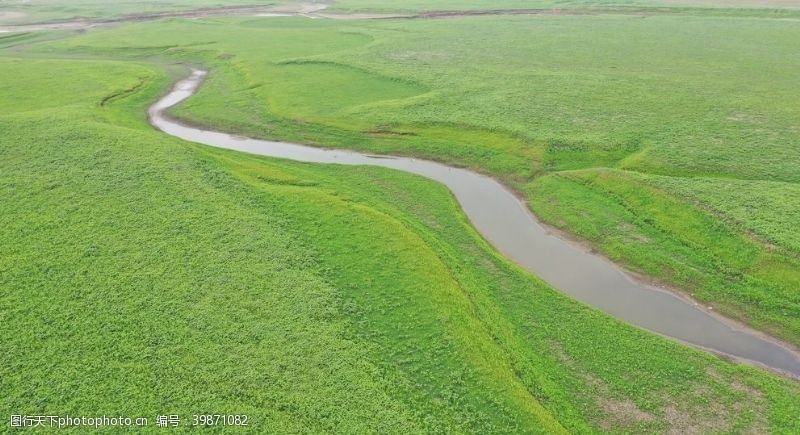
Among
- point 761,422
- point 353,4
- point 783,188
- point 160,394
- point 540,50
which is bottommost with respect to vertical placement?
point 761,422

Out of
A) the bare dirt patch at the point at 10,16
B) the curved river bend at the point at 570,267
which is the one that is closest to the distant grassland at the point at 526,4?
the bare dirt patch at the point at 10,16

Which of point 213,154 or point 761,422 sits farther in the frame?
point 213,154

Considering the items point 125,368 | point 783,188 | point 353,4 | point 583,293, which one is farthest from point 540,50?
point 353,4

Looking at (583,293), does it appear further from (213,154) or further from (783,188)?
(213,154)

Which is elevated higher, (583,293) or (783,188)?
(783,188)

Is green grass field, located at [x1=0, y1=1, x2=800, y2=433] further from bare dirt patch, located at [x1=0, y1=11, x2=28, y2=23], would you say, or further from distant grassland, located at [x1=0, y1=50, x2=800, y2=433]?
bare dirt patch, located at [x1=0, y1=11, x2=28, y2=23]

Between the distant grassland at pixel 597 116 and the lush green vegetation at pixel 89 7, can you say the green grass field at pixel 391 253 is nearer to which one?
the distant grassland at pixel 597 116

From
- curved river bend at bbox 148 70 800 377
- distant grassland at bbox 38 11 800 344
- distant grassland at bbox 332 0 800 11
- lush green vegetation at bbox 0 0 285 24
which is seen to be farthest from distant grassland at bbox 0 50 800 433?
lush green vegetation at bbox 0 0 285 24

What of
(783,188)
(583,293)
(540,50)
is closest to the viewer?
(583,293)
